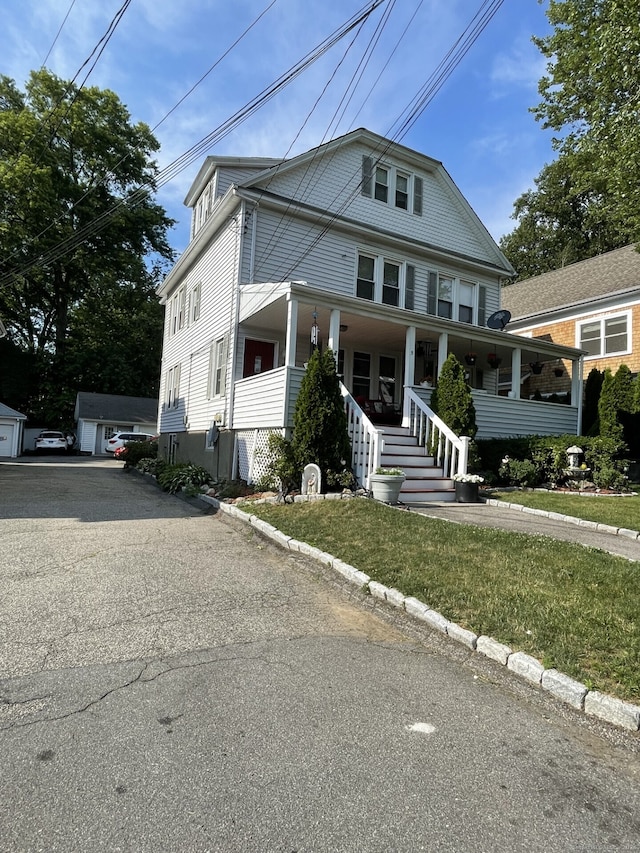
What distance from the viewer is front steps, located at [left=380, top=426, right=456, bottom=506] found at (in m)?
9.85

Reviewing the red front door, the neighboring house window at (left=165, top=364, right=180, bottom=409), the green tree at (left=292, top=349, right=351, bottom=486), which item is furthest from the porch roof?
the neighboring house window at (left=165, top=364, right=180, bottom=409)

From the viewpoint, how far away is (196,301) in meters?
16.7

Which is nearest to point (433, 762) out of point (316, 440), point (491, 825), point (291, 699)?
point (491, 825)

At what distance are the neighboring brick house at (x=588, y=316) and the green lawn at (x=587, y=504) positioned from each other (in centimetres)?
535

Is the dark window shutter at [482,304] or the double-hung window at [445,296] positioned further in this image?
the dark window shutter at [482,304]

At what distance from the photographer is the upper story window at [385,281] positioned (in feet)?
48.5

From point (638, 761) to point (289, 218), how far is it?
529 inches

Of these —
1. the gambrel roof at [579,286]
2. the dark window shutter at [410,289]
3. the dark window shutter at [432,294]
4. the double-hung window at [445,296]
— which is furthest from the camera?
the gambrel roof at [579,286]

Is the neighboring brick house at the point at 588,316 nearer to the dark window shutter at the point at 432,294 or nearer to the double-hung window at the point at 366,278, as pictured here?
the dark window shutter at the point at 432,294

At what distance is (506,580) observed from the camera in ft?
15.3

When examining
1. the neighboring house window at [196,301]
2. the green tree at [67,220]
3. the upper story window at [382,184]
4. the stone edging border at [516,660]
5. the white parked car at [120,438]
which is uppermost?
the green tree at [67,220]

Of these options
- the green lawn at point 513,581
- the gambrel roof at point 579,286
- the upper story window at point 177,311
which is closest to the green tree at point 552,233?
the gambrel roof at point 579,286

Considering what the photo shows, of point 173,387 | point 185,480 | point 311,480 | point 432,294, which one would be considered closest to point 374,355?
point 432,294

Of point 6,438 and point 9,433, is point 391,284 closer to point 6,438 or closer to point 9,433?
point 9,433
